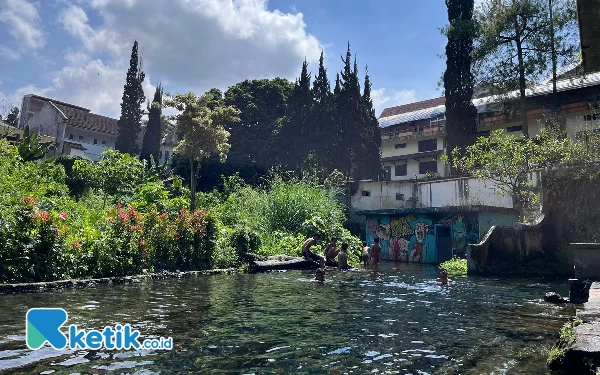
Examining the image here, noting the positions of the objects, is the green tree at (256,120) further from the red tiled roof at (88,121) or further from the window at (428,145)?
the red tiled roof at (88,121)

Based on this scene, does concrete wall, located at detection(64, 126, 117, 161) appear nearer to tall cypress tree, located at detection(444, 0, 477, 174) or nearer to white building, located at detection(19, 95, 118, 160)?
white building, located at detection(19, 95, 118, 160)

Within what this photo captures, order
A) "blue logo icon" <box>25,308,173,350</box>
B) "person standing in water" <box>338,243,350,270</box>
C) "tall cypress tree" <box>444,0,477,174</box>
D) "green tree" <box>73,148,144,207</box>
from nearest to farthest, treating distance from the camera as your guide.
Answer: "blue logo icon" <box>25,308,173,350</box>, "person standing in water" <box>338,243,350,270</box>, "green tree" <box>73,148,144,207</box>, "tall cypress tree" <box>444,0,477,174</box>

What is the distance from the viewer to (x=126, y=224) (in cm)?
1561

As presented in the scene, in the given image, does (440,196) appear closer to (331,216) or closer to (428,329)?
(331,216)

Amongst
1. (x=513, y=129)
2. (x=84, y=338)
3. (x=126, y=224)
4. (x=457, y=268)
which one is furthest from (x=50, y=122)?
(x=84, y=338)

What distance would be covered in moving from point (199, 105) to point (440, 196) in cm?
1652

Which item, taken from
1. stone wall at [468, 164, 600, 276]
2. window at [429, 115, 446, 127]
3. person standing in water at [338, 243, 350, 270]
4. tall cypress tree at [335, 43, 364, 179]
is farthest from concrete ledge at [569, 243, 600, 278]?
window at [429, 115, 446, 127]

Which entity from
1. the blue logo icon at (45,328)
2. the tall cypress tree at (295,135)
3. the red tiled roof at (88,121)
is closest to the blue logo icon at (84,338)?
the blue logo icon at (45,328)

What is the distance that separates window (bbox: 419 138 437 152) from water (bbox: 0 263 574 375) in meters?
35.3

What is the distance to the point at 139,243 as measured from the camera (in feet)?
52.7

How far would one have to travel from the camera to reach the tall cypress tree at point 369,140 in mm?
45969

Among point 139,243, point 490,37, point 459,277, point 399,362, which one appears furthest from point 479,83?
point 399,362

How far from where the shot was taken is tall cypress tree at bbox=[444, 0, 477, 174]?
36688 millimetres

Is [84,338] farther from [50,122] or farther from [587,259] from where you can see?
[50,122]
